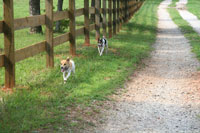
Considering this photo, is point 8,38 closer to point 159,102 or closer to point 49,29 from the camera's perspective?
point 49,29

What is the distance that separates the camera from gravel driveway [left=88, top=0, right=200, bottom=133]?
20.3 ft

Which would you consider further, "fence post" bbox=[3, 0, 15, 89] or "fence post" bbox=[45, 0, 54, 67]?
"fence post" bbox=[45, 0, 54, 67]

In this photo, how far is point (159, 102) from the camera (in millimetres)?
7766

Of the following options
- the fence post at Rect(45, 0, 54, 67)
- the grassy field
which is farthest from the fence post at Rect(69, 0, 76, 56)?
the fence post at Rect(45, 0, 54, 67)

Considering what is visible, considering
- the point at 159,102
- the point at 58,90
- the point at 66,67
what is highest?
the point at 66,67

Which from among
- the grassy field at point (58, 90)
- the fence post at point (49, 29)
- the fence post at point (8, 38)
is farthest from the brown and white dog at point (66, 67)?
the fence post at point (49, 29)

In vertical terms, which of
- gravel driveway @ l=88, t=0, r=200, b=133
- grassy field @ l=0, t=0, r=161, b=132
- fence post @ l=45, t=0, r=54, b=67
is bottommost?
gravel driveway @ l=88, t=0, r=200, b=133

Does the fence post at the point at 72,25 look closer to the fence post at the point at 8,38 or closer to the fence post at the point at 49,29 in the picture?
the fence post at the point at 49,29

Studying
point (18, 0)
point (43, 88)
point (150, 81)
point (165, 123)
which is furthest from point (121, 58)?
point (18, 0)

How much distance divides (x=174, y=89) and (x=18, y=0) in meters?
39.3

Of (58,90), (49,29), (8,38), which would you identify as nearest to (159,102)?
(58,90)

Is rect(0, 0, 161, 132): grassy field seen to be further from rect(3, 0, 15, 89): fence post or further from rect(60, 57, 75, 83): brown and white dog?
rect(3, 0, 15, 89): fence post

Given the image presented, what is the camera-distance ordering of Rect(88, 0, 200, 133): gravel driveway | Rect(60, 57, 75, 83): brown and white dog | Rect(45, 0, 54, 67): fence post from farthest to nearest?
1. Rect(45, 0, 54, 67): fence post
2. Rect(60, 57, 75, 83): brown and white dog
3. Rect(88, 0, 200, 133): gravel driveway

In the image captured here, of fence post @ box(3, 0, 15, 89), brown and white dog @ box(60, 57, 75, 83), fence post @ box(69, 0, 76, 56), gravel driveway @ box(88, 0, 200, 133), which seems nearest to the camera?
gravel driveway @ box(88, 0, 200, 133)
